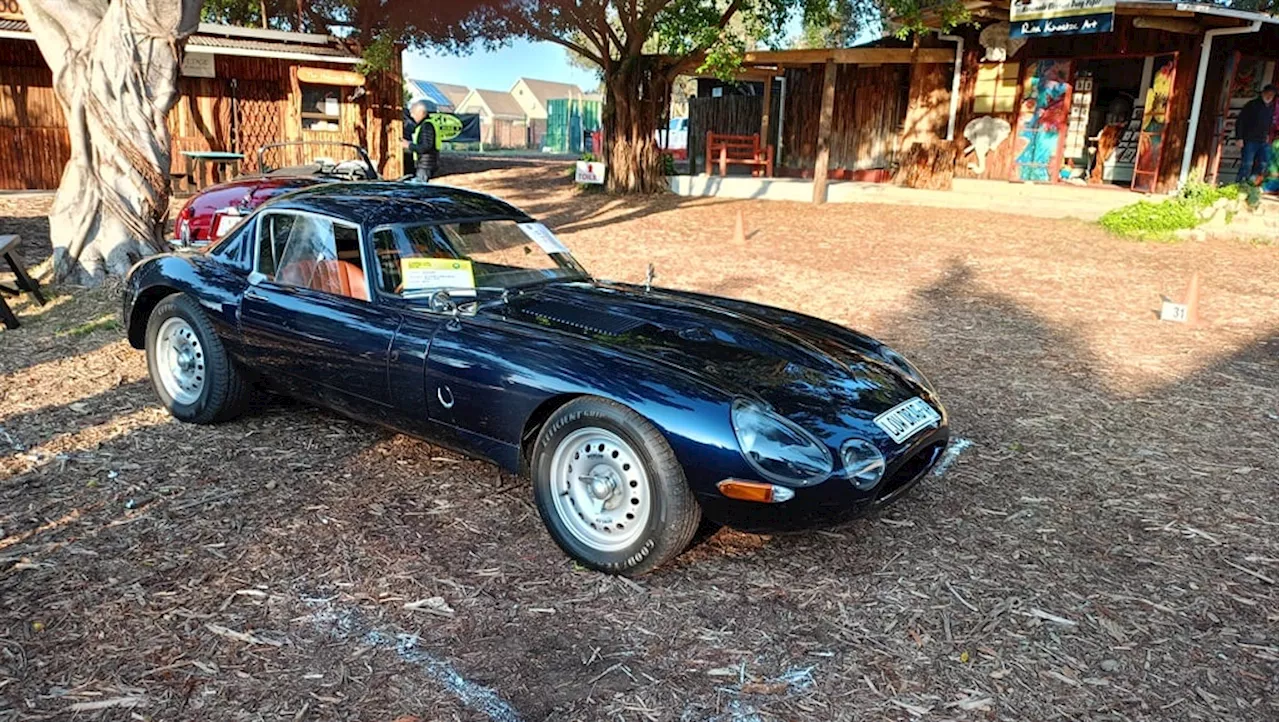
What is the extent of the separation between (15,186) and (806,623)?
1837cm

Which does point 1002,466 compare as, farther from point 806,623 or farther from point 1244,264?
point 1244,264

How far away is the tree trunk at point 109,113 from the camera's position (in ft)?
26.3

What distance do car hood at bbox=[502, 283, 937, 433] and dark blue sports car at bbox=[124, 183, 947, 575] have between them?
0.01 metres

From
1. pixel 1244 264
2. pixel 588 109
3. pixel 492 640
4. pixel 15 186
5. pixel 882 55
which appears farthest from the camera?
pixel 588 109

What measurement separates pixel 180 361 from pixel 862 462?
3.80 metres

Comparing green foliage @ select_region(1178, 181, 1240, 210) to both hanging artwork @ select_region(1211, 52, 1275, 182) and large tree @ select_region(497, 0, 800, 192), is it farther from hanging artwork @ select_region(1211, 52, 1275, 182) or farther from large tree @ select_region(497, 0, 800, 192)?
large tree @ select_region(497, 0, 800, 192)

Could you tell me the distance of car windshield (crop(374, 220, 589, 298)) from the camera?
4.04m

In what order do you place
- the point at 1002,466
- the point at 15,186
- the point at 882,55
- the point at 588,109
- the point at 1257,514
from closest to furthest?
the point at 1257,514, the point at 1002,466, the point at 15,186, the point at 882,55, the point at 588,109

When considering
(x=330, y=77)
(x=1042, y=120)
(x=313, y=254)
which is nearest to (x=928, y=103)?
(x=1042, y=120)

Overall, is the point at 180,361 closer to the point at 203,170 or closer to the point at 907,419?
the point at 907,419

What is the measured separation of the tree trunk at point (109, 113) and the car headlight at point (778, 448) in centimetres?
739

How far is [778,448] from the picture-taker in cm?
308

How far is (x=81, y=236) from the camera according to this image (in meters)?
8.23

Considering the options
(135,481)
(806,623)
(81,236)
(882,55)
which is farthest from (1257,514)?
(882,55)
